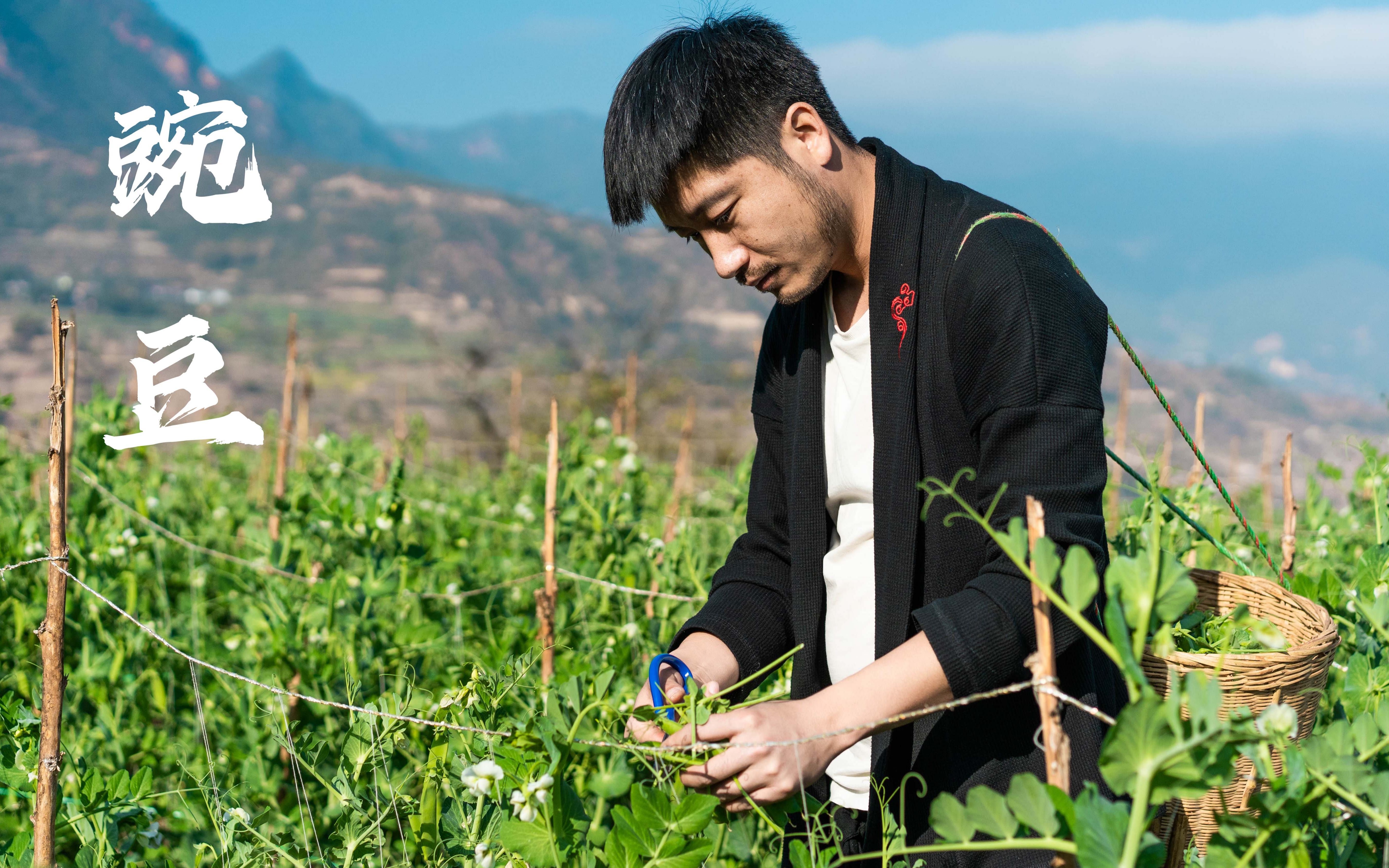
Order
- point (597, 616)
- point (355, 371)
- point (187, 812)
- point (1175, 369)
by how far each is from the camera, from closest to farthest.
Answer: point (187, 812) < point (597, 616) < point (355, 371) < point (1175, 369)

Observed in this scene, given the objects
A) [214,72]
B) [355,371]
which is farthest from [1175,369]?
[214,72]

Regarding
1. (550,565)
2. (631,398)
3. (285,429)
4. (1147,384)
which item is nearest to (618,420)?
(631,398)

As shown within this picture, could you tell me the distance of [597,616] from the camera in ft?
8.38

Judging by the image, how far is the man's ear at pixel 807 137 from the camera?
112 cm

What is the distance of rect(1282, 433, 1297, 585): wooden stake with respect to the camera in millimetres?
1917

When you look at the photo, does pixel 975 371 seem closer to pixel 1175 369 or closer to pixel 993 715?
pixel 993 715

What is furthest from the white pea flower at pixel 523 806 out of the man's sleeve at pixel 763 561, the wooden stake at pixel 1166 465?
the wooden stake at pixel 1166 465

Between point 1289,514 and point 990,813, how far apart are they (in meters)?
1.63

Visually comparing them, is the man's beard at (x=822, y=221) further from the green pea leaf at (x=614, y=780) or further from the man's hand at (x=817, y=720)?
the green pea leaf at (x=614, y=780)

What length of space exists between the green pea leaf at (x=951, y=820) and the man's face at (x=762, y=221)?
59 centimetres

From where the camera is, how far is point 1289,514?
6.63ft

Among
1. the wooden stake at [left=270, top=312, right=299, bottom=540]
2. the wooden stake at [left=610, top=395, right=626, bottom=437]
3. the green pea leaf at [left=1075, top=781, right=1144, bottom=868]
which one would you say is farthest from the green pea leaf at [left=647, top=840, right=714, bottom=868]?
the wooden stake at [left=270, top=312, right=299, bottom=540]

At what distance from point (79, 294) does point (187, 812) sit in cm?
7206

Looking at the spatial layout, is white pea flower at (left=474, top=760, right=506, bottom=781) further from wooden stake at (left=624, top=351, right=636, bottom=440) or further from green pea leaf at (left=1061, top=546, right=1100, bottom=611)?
wooden stake at (left=624, top=351, right=636, bottom=440)
